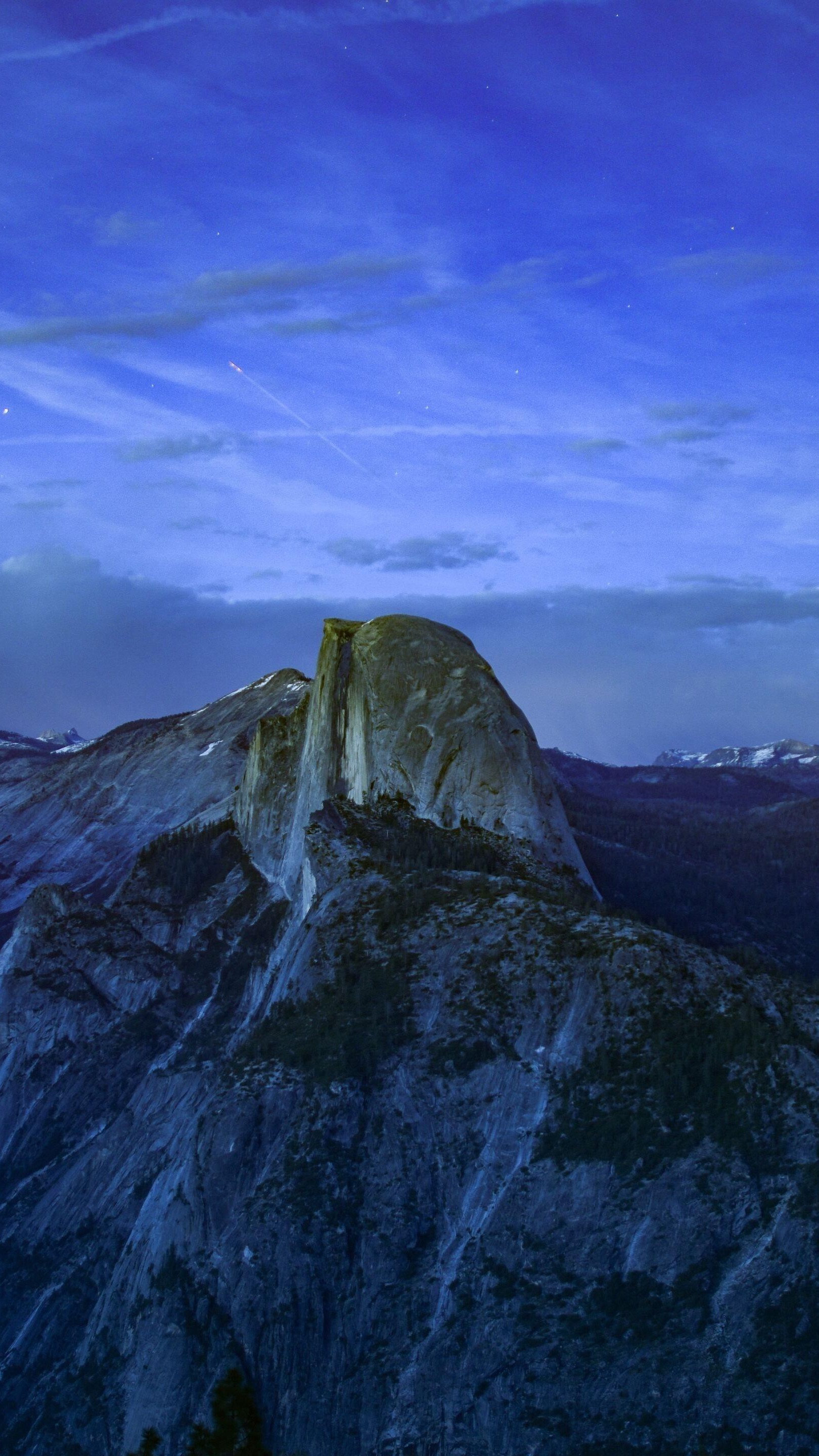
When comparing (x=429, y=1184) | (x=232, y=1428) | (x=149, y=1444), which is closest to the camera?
(x=232, y=1428)

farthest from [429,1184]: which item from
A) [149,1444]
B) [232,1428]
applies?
[149,1444]

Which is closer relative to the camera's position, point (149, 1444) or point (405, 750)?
point (149, 1444)

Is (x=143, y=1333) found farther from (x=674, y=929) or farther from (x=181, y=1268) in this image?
(x=674, y=929)

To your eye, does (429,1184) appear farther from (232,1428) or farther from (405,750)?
(405,750)

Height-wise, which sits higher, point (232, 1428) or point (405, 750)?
point (405, 750)

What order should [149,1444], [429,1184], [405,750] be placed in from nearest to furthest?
[149,1444]
[429,1184]
[405,750]

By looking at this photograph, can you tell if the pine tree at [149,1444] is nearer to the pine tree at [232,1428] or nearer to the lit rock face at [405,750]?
the pine tree at [232,1428]

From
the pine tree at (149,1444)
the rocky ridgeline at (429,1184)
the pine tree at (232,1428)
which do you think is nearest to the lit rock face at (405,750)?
the rocky ridgeline at (429,1184)

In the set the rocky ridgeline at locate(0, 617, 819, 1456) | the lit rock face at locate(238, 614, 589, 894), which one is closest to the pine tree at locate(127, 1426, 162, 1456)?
the rocky ridgeline at locate(0, 617, 819, 1456)
